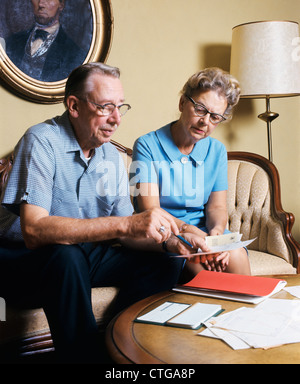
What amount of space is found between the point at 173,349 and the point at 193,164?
129 cm

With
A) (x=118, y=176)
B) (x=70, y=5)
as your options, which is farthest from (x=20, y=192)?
(x=70, y=5)

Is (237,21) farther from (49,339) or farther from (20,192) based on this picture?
(49,339)

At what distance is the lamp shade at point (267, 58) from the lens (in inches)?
118

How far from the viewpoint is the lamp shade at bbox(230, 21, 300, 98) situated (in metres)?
2.99

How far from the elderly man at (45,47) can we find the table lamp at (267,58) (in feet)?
3.61

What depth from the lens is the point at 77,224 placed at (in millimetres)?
1616

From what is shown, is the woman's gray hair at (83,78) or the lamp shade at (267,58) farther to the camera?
the lamp shade at (267,58)

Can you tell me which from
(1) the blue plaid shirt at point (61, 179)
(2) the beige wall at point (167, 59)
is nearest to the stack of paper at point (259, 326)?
(1) the blue plaid shirt at point (61, 179)

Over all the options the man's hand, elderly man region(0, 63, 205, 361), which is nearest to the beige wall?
elderly man region(0, 63, 205, 361)

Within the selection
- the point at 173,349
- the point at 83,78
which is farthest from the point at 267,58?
the point at 173,349

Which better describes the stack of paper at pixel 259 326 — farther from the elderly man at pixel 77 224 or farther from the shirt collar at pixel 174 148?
the shirt collar at pixel 174 148

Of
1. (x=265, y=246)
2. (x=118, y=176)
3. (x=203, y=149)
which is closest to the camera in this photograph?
(x=118, y=176)
